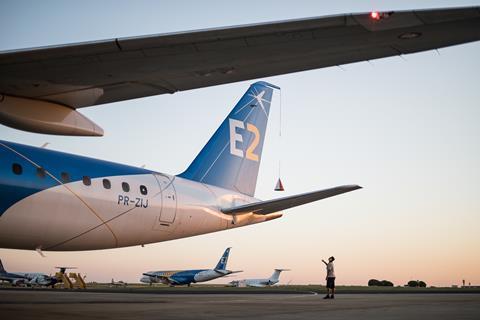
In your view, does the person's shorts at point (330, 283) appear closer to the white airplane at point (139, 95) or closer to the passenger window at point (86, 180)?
the white airplane at point (139, 95)

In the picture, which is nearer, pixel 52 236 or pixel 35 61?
pixel 35 61

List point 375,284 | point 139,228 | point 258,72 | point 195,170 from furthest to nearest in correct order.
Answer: point 375,284
point 195,170
point 139,228
point 258,72

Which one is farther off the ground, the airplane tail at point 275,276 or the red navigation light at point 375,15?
the red navigation light at point 375,15

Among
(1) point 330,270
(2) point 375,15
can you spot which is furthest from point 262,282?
(2) point 375,15

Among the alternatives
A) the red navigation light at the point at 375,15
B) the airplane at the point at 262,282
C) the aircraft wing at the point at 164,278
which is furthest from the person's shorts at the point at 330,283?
the airplane at the point at 262,282

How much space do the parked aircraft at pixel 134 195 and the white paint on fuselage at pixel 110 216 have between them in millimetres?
24

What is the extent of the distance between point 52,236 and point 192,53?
7.10 metres

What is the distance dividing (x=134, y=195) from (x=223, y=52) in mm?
7613

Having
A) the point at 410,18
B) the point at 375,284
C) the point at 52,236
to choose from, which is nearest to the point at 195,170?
the point at 52,236

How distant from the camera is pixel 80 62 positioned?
886 cm

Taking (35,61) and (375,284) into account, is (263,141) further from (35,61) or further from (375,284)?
(375,284)

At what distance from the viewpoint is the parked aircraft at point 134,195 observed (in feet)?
42.6

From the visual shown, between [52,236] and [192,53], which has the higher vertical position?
[192,53]

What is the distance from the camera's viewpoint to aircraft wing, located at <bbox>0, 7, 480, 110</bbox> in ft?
25.0
